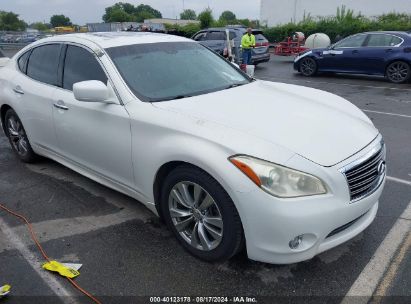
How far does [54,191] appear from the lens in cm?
425

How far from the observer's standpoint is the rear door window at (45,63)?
4.20m

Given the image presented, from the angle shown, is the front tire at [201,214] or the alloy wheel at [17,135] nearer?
the front tire at [201,214]

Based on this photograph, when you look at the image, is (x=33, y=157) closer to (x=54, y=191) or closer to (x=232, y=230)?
(x=54, y=191)

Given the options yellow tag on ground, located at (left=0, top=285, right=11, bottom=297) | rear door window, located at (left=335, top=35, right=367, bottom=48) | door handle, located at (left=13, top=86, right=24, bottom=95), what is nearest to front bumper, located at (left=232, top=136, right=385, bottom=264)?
yellow tag on ground, located at (left=0, top=285, right=11, bottom=297)

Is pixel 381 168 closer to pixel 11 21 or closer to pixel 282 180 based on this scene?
pixel 282 180

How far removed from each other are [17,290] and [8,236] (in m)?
0.84

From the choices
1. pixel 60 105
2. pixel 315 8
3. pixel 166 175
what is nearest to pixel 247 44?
pixel 60 105

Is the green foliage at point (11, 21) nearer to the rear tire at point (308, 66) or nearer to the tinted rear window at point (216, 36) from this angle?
the tinted rear window at point (216, 36)

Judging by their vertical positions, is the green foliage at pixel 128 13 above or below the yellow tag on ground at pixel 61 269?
above

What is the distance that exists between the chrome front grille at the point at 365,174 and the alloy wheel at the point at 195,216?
915 millimetres

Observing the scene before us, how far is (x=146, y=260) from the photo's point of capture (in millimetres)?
3004

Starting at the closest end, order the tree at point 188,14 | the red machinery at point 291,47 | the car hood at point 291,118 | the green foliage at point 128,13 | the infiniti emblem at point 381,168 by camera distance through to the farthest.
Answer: the car hood at point 291,118, the infiniti emblem at point 381,168, the red machinery at point 291,47, the green foliage at point 128,13, the tree at point 188,14

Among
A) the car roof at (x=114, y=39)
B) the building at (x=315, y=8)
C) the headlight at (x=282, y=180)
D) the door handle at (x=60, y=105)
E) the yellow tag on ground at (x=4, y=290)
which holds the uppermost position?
the building at (x=315, y=8)

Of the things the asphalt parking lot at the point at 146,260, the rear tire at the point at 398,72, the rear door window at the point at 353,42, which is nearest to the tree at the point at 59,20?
the rear door window at the point at 353,42
